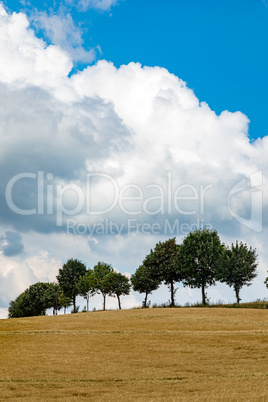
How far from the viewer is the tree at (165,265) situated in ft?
288

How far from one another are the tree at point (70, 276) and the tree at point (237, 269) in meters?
50.0

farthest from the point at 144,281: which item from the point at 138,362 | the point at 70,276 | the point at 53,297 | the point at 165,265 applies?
the point at 138,362

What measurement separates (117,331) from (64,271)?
83.3m

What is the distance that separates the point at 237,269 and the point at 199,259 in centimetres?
793

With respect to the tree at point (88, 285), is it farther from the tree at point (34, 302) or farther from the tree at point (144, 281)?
the tree at point (34, 302)

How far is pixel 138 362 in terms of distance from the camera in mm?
26438

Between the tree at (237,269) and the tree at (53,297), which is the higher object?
the tree at (237,269)

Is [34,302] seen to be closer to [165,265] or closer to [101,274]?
[101,274]

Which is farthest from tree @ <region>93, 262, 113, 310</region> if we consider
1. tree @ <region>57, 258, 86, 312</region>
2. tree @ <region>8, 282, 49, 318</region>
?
tree @ <region>8, 282, 49, 318</region>

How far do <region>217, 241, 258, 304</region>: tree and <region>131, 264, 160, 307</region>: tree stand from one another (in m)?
15.9

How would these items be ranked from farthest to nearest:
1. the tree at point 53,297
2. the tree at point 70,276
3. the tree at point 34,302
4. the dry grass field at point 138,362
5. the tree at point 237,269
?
the tree at point 34,302
the tree at point 53,297
the tree at point 70,276
the tree at point 237,269
the dry grass field at point 138,362

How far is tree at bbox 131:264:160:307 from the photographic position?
9019cm

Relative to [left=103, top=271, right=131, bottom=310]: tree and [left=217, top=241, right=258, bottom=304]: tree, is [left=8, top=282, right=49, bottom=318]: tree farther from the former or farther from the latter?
[left=217, top=241, right=258, bottom=304]: tree

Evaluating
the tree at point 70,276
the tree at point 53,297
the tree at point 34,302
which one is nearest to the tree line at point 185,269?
the tree at point 70,276
